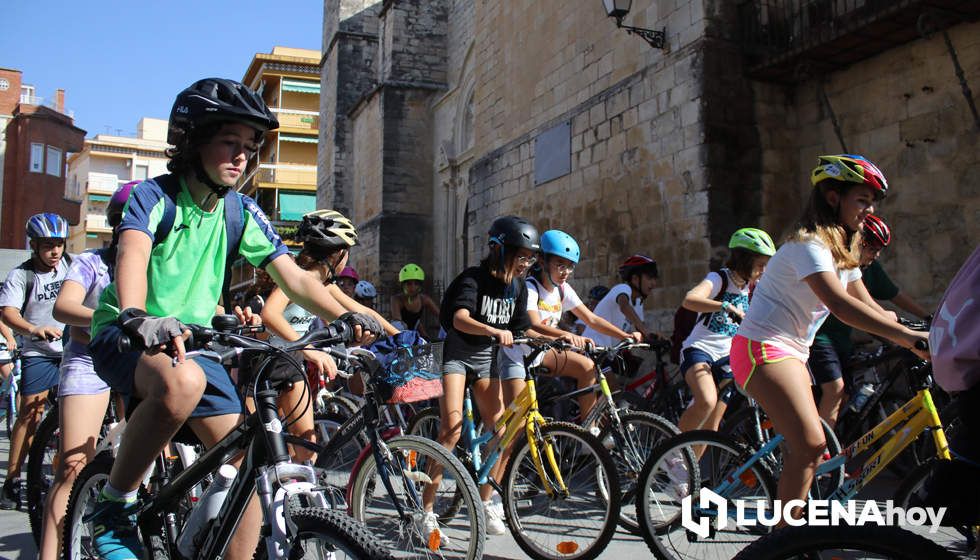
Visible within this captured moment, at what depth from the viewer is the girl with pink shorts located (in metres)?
3.05

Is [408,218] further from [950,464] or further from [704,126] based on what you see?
[950,464]

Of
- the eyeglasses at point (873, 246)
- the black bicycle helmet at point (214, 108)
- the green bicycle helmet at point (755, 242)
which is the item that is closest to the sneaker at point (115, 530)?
the black bicycle helmet at point (214, 108)

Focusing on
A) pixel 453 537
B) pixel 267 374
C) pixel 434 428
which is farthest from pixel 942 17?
pixel 267 374

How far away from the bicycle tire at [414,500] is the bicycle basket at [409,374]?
0.21m

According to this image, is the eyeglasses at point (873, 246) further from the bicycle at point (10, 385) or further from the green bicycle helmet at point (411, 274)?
the bicycle at point (10, 385)

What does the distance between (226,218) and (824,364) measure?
4097 millimetres

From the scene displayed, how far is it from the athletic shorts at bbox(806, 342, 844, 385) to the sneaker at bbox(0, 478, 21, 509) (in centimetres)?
514

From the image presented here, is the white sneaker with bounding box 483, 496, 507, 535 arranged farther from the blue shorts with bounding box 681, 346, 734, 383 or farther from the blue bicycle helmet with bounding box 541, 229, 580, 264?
the blue bicycle helmet with bounding box 541, 229, 580, 264

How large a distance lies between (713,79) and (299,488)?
8308 mm

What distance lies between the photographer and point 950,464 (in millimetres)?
1666

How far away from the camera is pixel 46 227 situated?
5.50 meters

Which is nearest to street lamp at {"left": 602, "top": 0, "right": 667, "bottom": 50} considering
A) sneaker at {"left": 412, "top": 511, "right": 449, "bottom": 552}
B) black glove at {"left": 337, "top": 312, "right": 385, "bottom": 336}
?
sneaker at {"left": 412, "top": 511, "right": 449, "bottom": 552}

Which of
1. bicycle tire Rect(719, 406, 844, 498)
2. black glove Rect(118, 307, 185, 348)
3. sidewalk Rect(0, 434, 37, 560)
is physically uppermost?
black glove Rect(118, 307, 185, 348)

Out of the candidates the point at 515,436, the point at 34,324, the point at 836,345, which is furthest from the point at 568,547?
the point at 34,324
